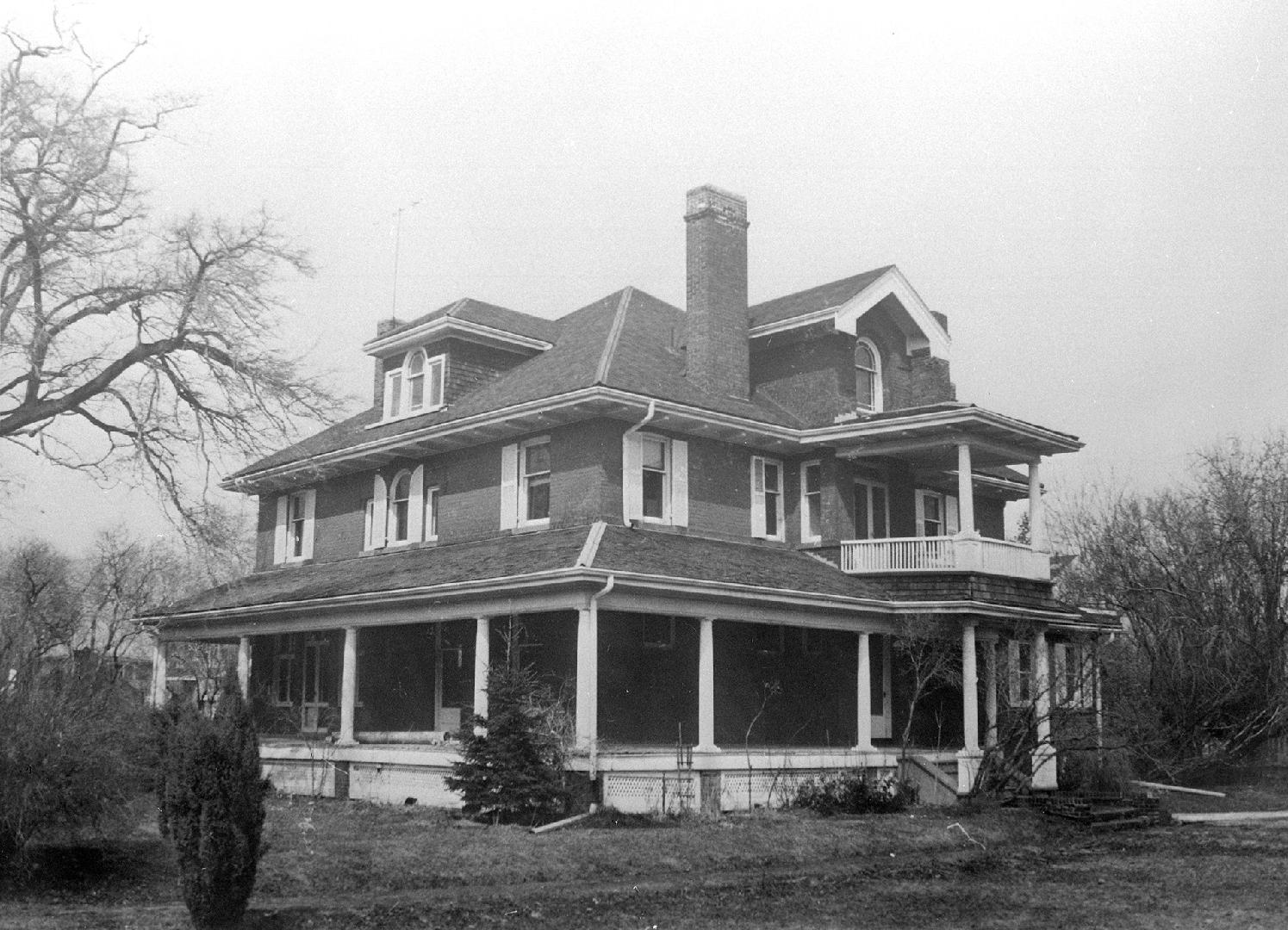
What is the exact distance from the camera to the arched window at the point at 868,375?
A: 1116 inches

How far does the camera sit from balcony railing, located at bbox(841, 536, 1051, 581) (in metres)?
24.5

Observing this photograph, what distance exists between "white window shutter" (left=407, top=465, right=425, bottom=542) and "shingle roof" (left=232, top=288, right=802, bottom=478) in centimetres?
102

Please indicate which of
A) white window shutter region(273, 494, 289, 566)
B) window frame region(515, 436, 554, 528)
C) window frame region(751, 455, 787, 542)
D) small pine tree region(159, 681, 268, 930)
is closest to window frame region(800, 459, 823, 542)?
window frame region(751, 455, 787, 542)

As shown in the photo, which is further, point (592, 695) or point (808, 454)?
point (808, 454)

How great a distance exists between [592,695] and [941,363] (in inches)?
512

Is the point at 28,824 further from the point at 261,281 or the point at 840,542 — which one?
the point at 840,542

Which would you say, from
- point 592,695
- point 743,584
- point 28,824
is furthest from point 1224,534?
point 28,824

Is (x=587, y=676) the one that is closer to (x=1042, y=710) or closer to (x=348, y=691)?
(x=348, y=691)

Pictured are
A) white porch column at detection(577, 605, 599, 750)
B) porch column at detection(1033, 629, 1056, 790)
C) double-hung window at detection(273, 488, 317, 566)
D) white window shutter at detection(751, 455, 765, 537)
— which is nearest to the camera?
white porch column at detection(577, 605, 599, 750)

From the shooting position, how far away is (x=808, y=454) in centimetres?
2720

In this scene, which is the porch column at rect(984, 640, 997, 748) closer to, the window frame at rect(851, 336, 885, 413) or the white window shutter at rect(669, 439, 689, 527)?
the window frame at rect(851, 336, 885, 413)

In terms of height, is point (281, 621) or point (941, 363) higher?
point (941, 363)

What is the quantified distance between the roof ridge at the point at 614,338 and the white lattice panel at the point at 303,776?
27.1 feet

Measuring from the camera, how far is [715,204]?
2739cm
